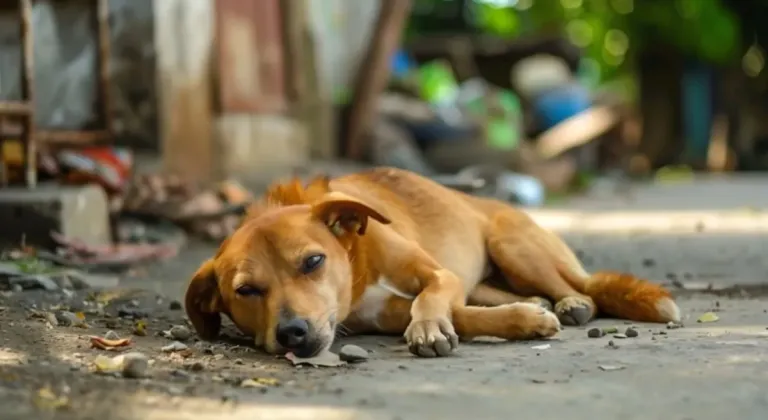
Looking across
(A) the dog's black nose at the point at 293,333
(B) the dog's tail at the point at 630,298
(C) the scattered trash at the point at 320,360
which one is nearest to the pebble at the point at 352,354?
(C) the scattered trash at the point at 320,360

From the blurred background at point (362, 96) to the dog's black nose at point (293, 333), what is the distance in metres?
3.06

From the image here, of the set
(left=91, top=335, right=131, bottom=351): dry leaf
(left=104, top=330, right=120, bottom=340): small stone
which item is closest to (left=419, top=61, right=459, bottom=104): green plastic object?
(left=104, top=330, right=120, bottom=340): small stone

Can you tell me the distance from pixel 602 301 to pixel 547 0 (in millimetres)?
15654

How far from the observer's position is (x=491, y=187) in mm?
9352

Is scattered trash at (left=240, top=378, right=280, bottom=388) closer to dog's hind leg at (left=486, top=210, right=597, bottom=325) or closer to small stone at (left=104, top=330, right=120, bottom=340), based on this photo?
small stone at (left=104, top=330, right=120, bottom=340)

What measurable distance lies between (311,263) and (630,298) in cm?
130

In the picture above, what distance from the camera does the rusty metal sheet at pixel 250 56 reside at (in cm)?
923

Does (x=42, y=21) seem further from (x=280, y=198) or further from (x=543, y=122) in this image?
(x=543, y=122)

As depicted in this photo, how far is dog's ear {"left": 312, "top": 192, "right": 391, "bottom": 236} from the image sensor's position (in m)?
3.79

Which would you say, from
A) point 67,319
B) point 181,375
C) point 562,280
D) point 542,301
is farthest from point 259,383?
point 562,280

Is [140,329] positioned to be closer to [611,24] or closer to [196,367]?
[196,367]

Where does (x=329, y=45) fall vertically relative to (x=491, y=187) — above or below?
above

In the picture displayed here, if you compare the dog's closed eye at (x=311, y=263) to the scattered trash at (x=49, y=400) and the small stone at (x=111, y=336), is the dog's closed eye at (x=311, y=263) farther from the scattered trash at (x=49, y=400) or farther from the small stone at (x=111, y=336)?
the scattered trash at (x=49, y=400)

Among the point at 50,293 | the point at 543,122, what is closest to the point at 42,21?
the point at 50,293
